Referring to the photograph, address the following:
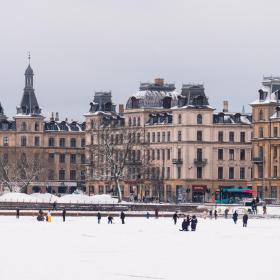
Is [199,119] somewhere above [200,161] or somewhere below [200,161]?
above

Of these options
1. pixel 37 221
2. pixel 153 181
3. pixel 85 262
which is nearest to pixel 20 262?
pixel 85 262

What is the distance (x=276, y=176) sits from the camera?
184 m

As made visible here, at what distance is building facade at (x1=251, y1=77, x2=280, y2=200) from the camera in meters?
185

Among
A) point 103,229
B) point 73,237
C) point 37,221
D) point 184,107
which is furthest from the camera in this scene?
point 184,107

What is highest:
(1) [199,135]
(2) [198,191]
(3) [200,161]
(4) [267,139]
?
(1) [199,135]

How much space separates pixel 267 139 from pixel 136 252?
99104mm

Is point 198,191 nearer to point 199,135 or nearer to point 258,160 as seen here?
point 199,135

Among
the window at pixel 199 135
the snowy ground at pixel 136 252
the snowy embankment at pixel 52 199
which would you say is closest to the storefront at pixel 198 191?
the window at pixel 199 135

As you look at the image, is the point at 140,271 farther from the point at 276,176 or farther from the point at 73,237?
the point at 276,176

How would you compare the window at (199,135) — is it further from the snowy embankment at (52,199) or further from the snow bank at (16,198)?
the snow bank at (16,198)

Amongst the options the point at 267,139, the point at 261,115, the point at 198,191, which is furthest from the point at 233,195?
the point at 198,191

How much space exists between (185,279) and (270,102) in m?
114

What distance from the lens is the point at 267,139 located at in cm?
18612

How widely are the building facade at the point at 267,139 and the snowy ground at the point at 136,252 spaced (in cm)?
6166
